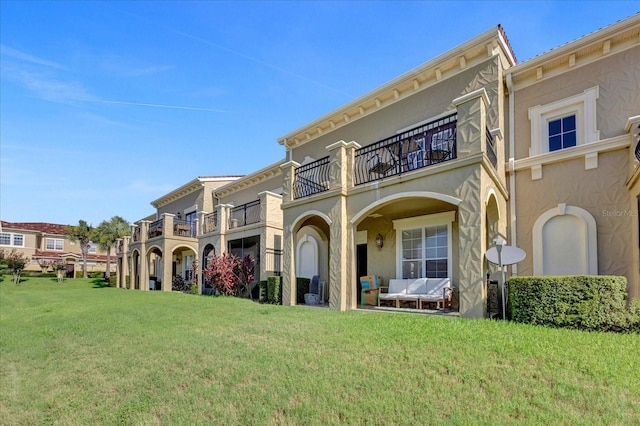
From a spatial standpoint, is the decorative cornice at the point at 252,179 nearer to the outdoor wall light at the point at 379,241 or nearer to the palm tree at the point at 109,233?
the outdoor wall light at the point at 379,241

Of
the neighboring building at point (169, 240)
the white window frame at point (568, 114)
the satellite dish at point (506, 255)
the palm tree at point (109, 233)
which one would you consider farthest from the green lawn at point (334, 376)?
the palm tree at point (109, 233)

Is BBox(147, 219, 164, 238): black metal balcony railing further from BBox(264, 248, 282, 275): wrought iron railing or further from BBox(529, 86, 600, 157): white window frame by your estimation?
BBox(529, 86, 600, 157): white window frame

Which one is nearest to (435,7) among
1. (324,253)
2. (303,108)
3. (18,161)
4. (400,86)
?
(400,86)

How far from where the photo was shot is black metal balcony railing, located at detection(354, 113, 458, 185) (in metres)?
8.81

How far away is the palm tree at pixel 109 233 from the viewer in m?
36.2

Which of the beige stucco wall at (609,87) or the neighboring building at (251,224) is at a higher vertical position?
the beige stucco wall at (609,87)

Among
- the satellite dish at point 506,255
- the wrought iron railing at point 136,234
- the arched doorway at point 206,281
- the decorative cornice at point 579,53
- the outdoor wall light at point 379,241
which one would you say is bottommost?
the arched doorway at point 206,281

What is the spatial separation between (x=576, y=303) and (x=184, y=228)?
22293 millimetres

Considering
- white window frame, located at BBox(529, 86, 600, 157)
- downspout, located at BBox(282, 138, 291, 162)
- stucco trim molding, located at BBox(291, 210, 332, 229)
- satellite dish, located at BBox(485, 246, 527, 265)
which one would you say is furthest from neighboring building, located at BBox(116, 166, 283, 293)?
white window frame, located at BBox(529, 86, 600, 157)

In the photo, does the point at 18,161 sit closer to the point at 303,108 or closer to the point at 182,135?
the point at 182,135

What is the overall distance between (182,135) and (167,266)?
9372 mm

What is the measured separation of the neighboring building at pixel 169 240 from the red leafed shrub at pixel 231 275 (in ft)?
23.3

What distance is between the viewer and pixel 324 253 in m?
15.1

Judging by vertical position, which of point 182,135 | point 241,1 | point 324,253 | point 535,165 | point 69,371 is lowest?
point 69,371
